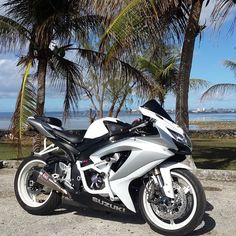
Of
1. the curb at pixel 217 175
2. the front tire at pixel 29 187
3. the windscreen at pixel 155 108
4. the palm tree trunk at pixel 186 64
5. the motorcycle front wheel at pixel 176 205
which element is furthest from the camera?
the palm tree trunk at pixel 186 64

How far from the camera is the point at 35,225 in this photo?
5.46 m

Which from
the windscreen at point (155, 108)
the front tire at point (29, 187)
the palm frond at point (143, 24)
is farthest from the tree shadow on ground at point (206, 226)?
the palm frond at point (143, 24)

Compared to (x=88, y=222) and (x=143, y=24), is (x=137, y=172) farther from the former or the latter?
(x=143, y=24)

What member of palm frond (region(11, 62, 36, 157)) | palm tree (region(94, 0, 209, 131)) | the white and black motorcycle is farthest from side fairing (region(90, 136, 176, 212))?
palm frond (region(11, 62, 36, 157))

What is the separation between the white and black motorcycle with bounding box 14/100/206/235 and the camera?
4.91m

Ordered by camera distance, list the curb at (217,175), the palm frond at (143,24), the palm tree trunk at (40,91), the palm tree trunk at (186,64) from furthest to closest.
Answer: the palm tree trunk at (40,91), the palm tree trunk at (186,64), the curb at (217,175), the palm frond at (143,24)

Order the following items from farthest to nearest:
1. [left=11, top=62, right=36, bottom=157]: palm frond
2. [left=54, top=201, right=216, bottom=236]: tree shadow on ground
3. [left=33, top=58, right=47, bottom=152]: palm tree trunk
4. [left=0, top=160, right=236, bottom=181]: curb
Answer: [left=33, top=58, right=47, bottom=152]: palm tree trunk → [left=11, top=62, right=36, bottom=157]: palm frond → [left=0, top=160, right=236, bottom=181]: curb → [left=54, top=201, right=216, bottom=236]: tree shadow on ground

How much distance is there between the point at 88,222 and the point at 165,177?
1.25 m

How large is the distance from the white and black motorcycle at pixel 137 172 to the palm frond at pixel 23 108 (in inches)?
158

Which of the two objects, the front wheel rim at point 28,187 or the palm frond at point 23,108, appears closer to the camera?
the front wheel rim at point 28,187

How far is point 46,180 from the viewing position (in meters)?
5.75

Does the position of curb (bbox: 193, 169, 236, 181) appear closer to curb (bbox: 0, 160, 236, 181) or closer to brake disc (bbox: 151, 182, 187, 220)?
curb (bbox: 0, 160, 236, 181)

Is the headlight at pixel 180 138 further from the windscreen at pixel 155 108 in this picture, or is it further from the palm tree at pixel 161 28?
the palm tree at pixel 161 28

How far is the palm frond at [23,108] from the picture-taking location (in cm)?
966
